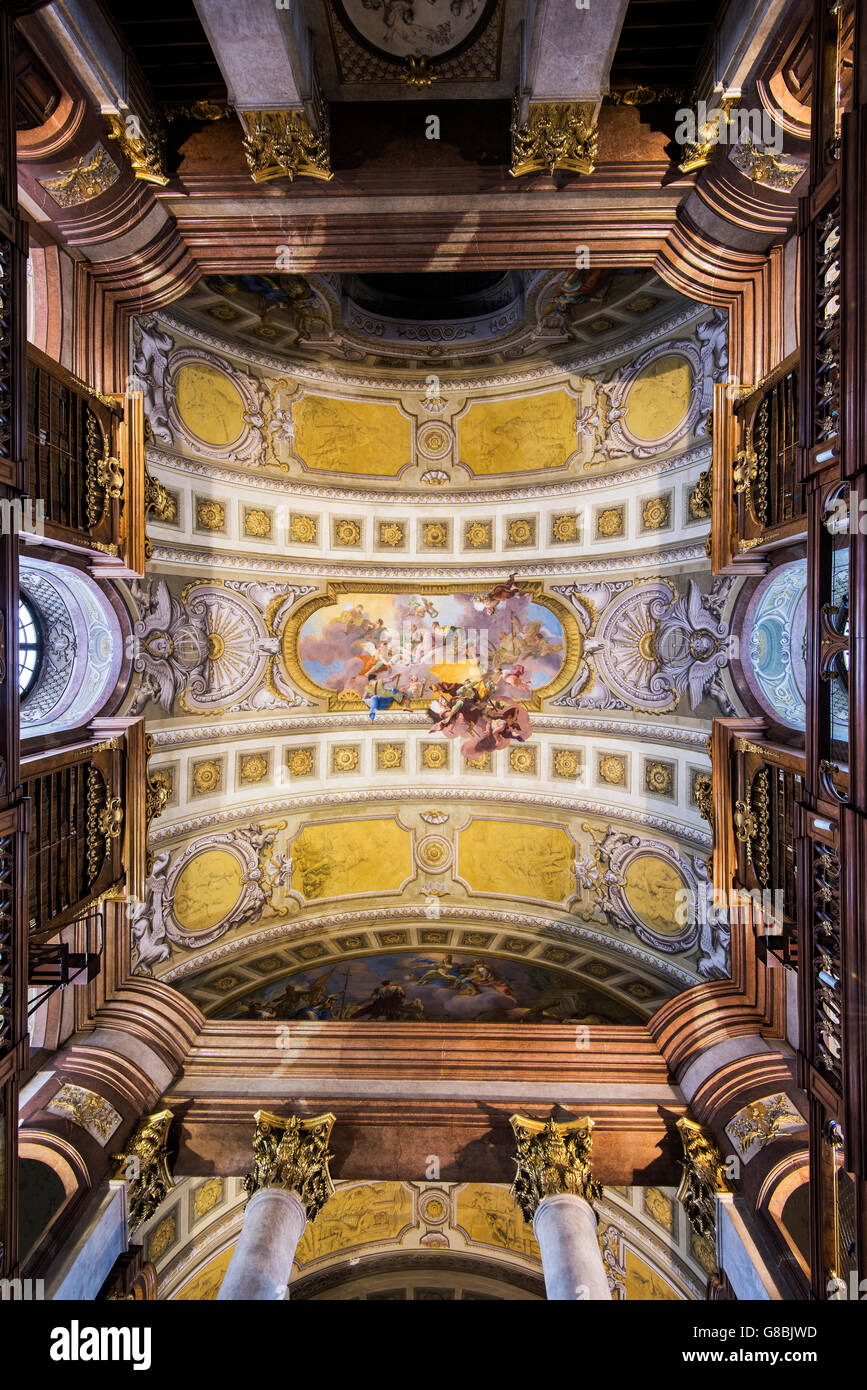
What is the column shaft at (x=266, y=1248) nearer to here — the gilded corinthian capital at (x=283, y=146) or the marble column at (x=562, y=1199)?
the marble column at (x=562, y=1199)

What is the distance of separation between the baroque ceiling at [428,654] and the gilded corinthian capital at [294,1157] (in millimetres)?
2372

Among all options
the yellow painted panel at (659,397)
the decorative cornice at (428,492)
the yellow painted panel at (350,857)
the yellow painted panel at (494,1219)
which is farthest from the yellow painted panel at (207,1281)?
the yellow painted panel at (659,397)

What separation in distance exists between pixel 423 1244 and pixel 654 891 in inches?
297

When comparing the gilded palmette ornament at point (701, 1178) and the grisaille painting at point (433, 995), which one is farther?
the grisaille painting at point (433, 995)

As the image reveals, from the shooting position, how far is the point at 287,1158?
830 centimetres

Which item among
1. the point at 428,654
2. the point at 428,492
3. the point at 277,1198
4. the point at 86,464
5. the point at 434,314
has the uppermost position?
the point at 434,314

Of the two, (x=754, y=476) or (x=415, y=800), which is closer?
(x=754, y=476)

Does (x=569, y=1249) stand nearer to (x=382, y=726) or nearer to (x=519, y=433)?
(x=382, y=726)

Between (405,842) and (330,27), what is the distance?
1307 centimetres

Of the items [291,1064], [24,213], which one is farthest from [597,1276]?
[24,213]

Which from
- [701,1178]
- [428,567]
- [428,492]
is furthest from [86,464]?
[701,1178]

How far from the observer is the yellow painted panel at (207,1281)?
10094mm

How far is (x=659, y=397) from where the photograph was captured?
38.8 ft

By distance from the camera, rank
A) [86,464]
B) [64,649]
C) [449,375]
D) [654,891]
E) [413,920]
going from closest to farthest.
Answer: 1. [86,464]
2. [64,649]
3. [654,891]
4. [449,375]
5. [413,920]
